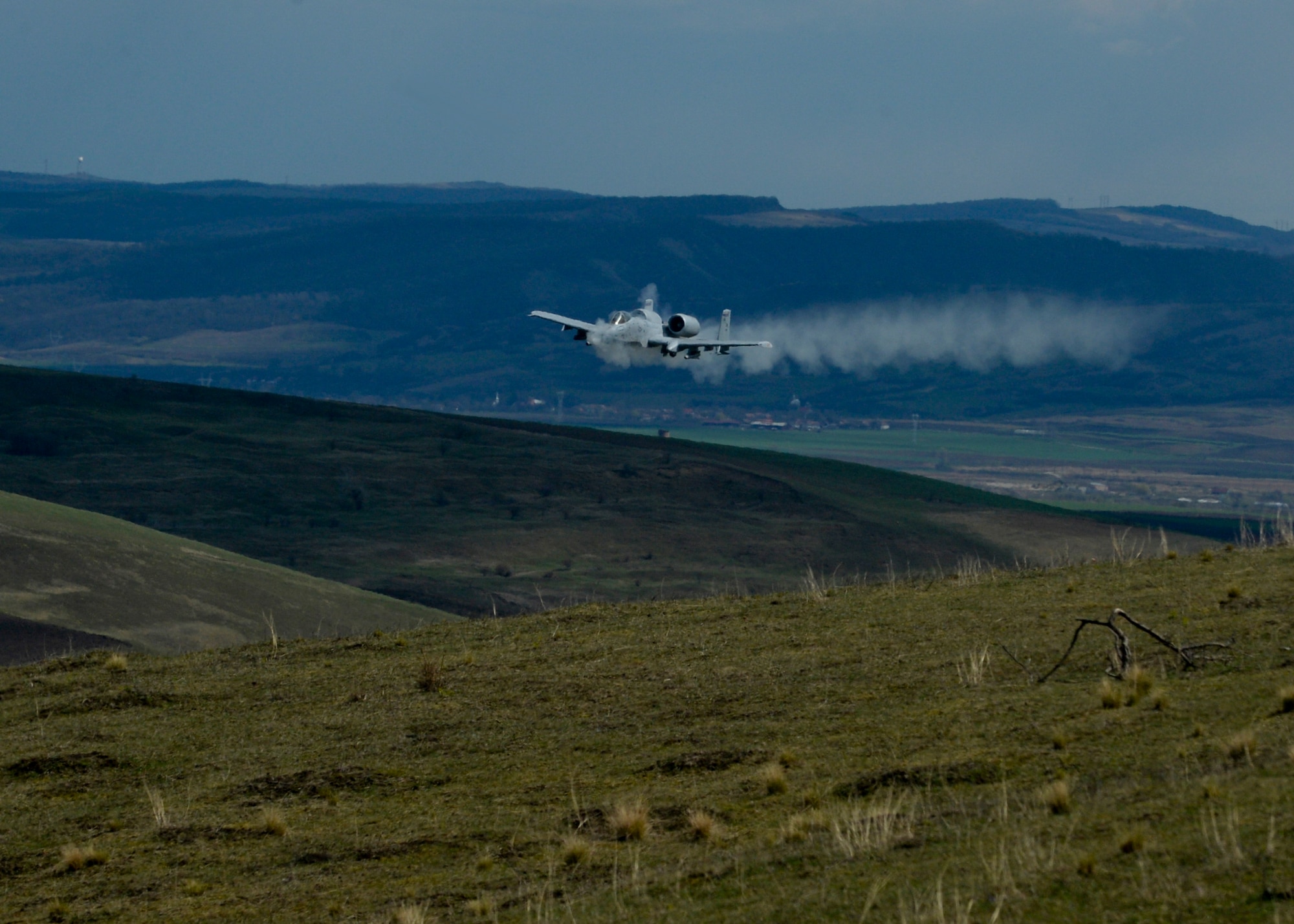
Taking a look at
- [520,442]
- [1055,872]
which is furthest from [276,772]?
[520,442]

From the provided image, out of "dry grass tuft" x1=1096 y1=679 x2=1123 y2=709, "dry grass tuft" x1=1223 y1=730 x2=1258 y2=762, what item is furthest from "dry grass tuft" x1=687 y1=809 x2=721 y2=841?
"dry grass tuft" x1=1096 y1=679 x2=1123 y2=709

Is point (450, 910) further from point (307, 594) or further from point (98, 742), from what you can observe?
point (307, 594)

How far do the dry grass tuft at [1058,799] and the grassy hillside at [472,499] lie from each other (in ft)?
212

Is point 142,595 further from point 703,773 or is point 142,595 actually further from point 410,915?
point 410,915

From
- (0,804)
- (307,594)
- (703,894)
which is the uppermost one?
(703,894)

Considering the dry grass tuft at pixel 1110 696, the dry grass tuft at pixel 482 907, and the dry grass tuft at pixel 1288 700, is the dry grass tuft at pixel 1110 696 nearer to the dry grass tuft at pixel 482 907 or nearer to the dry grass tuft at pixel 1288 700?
the dry grass tuft at pixel 1288 700

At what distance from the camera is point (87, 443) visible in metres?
108

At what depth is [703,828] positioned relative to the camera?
57.7ft

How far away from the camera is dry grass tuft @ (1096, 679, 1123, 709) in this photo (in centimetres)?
1994

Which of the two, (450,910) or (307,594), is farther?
(307,594)

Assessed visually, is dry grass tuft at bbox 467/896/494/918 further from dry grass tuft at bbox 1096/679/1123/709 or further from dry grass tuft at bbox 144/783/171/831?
dry grass tuft at bbox 1096/679/1123/709

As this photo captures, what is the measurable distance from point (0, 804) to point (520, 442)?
101332mm

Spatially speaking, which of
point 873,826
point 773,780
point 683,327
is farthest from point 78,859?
point 683,327

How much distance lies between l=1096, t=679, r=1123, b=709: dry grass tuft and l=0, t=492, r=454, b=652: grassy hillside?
30.5 metres
